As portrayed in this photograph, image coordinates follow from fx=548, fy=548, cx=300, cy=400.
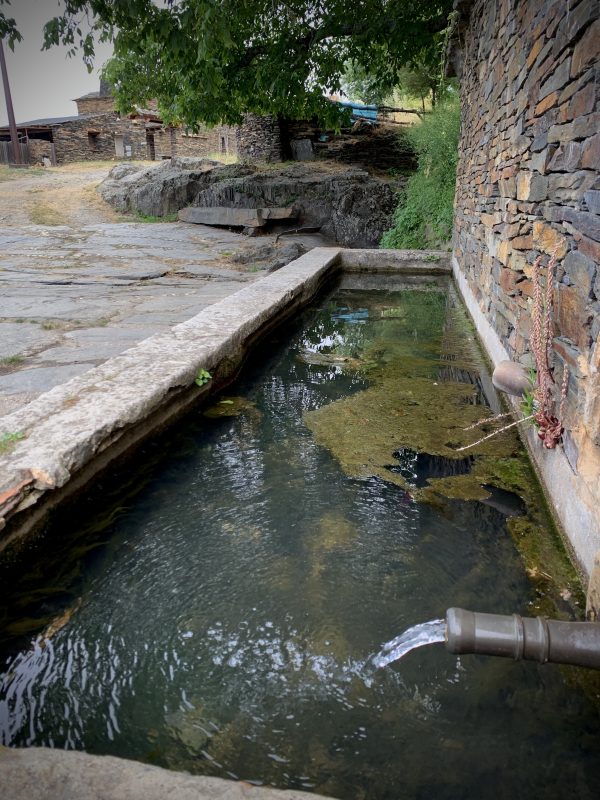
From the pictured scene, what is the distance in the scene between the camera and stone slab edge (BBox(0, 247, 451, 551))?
1.95m

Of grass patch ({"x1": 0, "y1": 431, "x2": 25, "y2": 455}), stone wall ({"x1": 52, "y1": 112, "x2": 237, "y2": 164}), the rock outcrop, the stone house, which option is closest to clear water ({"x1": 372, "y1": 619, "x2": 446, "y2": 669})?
grass patch ({"x1": 0, "y1": 431, "x2": 25, "y2": 455})

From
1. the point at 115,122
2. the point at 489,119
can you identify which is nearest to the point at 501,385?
the point at 489,119

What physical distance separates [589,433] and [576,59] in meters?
1.67

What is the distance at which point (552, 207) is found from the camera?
8.69 feet

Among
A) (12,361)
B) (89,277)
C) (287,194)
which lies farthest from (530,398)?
(287,194)

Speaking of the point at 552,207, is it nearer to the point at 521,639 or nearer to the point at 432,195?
the point at 521,639

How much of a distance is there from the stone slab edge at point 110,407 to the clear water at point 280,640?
0.64 feet

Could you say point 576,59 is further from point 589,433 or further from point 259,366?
point 259,366

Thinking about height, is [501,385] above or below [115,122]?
below

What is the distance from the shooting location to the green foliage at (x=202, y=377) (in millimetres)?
3215

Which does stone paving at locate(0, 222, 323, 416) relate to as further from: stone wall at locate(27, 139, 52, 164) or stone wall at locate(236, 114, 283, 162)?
stone wall at locate(27, 139, 52, 164)

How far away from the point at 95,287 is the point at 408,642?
5365 millimetres

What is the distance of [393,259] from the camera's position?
859cm

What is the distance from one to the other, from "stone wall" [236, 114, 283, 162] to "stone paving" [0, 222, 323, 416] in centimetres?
485
